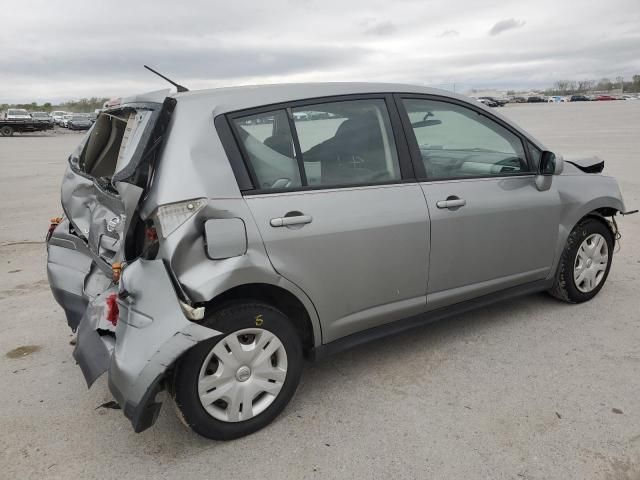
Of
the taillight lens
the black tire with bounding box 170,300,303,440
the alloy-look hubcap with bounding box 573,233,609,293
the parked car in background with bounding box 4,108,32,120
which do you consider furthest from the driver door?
the parked car in background with bounding box 4,108,32,120

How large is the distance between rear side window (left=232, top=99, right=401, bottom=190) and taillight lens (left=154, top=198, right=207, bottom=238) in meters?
0.36

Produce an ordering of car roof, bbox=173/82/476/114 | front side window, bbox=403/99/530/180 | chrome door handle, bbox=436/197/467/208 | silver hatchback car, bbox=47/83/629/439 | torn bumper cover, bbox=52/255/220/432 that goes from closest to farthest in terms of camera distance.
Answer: torn bumper cover, bbox=52/255/220/432
silver hatchback car, bbox=47/83/629/439
car roof, bbox=173/82/476/114
chrome door handle, bbox=436/197/467/208
front side window, bbox=403/99/530/180

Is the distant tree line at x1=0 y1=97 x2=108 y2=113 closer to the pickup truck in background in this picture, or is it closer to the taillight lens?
the pickup truck in background

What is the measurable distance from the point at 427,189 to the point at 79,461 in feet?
7.61

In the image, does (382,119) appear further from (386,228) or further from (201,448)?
(201,448)

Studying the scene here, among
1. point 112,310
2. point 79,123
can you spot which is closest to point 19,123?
point 79,123

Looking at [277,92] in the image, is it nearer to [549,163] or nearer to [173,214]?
[173,214]

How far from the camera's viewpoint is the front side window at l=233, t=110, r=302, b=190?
8.77 ft

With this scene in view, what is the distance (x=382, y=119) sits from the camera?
124 inches

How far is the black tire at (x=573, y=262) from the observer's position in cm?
399

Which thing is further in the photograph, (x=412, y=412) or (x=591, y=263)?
(x=591, y=263)

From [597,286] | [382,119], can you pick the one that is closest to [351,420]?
[382,119]

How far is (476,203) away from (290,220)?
1.32 meters

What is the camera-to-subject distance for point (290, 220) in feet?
8.69
